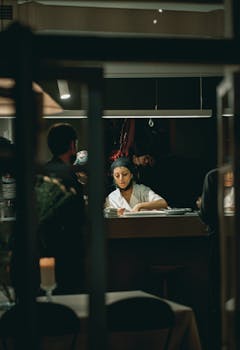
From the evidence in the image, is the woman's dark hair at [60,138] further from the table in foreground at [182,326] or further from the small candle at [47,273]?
the table in foreground at [182,326]

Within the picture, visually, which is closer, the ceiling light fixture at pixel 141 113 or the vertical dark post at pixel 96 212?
the vertical dark post at pixel 96 212

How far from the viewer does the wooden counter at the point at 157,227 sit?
541 cm

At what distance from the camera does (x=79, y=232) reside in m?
3.65

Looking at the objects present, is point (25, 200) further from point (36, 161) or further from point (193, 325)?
point (193, 325)

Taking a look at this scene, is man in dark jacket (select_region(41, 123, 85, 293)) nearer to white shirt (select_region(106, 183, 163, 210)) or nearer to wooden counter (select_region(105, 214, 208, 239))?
wooden counter (select_region(105, 214, 208, 239))

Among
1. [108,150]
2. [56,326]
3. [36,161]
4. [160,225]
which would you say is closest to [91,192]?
[36,161]

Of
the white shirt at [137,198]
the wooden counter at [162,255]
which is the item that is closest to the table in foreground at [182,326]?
the wooden counter at [162,255]

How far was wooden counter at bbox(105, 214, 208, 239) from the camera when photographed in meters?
5.41

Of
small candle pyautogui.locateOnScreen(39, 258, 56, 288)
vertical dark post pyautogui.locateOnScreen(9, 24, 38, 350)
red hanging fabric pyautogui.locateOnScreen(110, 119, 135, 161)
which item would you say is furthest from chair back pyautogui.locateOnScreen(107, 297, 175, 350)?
red hanging fabric pyautogui.locateOnScreen(110, 119, 135, 161)

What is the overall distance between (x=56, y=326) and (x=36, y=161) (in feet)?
3.13

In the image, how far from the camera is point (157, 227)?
5.46 m

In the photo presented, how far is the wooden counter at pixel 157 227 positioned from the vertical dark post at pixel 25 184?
3077 mm

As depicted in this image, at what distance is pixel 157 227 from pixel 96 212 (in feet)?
10.2

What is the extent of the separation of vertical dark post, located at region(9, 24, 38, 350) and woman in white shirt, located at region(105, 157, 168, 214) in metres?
4.10
